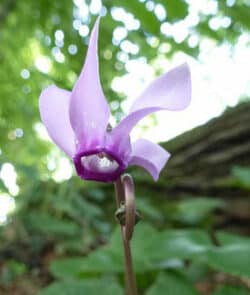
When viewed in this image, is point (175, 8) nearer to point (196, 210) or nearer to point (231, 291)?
point (231, 291)

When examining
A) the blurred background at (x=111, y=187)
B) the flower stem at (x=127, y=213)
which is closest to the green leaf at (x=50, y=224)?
the blurred background at (x=111, y=187)

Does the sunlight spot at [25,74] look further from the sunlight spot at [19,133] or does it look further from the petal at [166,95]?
the petal at [166,95]

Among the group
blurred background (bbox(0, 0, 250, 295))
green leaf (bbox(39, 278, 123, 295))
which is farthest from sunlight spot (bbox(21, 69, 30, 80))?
green leaf (bbox(39, 278, 123, 295))

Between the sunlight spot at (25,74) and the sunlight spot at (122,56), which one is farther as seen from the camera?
the sunlight spot at (25,74)

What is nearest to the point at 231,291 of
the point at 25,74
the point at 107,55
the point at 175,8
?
the point at 175,8

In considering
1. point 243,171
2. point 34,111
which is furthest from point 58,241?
point 243,171

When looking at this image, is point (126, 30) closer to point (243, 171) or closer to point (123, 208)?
point (243, 171)
